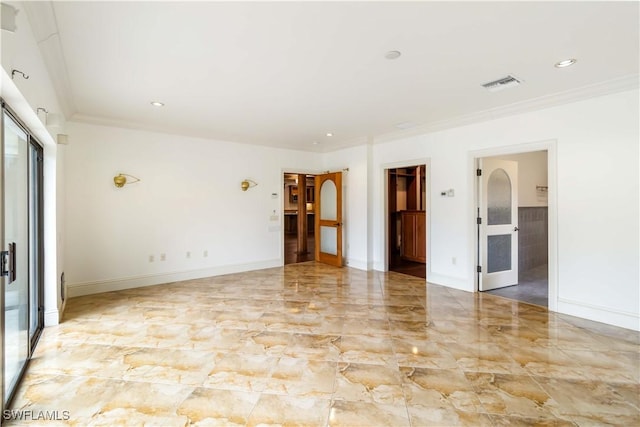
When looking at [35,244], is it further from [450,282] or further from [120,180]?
[450,282]

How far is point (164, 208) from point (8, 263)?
3217 mm

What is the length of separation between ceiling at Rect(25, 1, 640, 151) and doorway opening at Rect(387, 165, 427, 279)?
9.88 feet

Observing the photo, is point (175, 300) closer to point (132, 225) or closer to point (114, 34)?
point (132, 225)

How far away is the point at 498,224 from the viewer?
4871mm

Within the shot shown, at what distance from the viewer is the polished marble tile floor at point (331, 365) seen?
1953mm

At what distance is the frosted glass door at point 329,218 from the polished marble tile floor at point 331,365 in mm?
2502

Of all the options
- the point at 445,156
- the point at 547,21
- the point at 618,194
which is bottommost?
the point at 618,194

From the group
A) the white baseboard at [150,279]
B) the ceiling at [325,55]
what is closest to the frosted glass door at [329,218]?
the white baseboard at [150,279]

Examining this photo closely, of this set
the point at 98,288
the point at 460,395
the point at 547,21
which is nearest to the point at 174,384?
the point at 460,395

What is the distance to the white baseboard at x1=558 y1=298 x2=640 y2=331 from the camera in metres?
3.20

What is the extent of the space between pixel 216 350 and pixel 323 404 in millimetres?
1185

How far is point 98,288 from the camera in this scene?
14.9 feet

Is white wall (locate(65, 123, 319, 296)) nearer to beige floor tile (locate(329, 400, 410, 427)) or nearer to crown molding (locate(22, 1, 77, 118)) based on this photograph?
crown molding (locate(22, 1, 77, 118))

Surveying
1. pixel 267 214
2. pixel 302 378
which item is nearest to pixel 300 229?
pixel 267 214
